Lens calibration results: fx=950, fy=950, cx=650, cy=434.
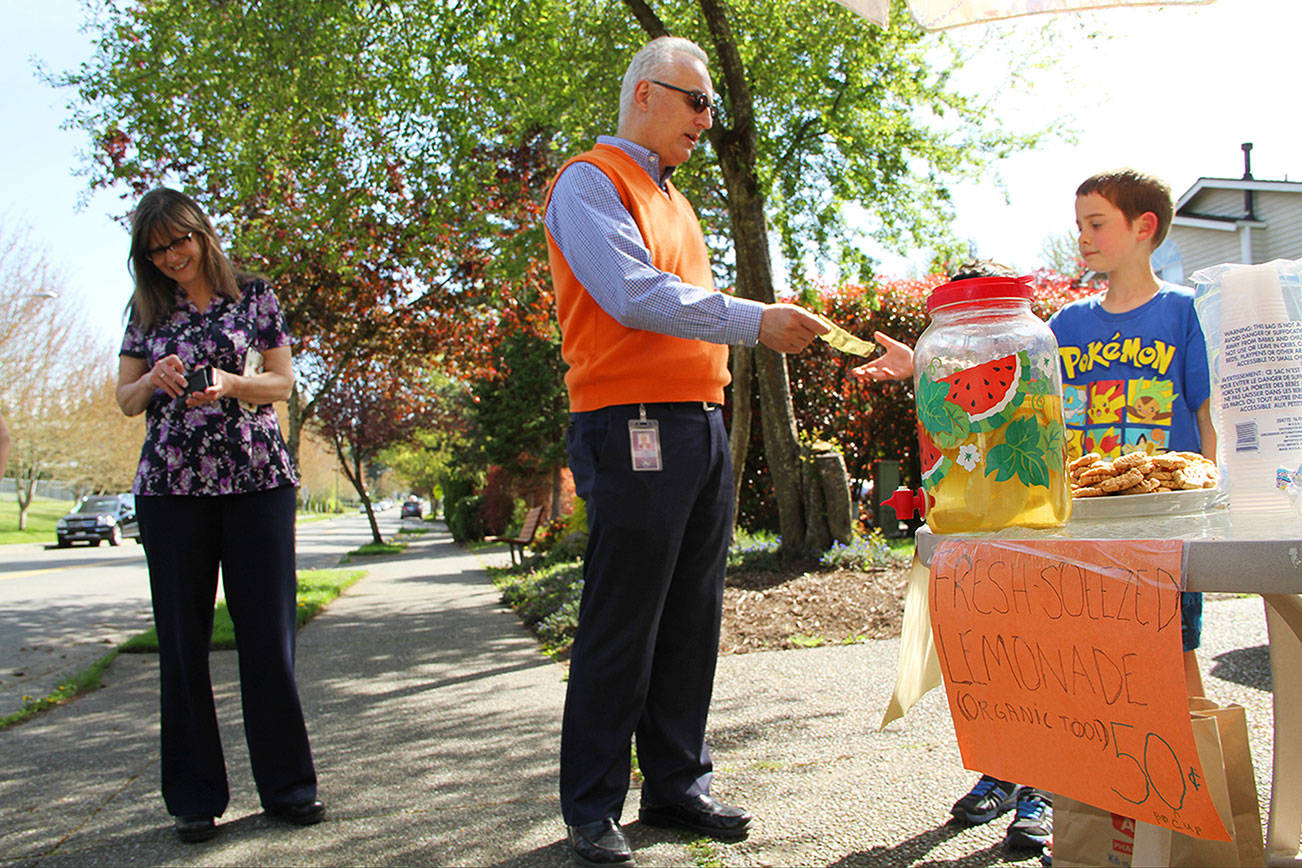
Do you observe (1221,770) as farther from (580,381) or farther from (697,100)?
(697,100)

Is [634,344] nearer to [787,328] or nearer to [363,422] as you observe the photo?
[787,328]

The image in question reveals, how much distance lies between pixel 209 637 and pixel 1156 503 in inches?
112

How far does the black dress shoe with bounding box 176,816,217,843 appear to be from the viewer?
2.98 metres

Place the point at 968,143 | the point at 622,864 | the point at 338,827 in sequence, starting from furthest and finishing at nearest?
1. the point at 968,143
2. the point at 338,827
3. the point at 622,864

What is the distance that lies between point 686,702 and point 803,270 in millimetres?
7460

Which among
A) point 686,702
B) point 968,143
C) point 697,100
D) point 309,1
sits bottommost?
point 686,702

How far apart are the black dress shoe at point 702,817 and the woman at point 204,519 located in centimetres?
113

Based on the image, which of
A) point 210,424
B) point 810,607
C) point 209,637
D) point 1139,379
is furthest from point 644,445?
point 810,607

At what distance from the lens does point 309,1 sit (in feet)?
24.7

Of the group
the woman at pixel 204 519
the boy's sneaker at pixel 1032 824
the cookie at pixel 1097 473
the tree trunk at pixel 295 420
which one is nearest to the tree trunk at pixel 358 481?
the tree trunk at pixel 295 420

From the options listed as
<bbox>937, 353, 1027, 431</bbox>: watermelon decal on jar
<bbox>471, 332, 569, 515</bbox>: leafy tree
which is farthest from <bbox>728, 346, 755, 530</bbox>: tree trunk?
<bbox>471, 332, 569, 515</bbox>: leafy tree

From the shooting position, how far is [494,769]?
3.66 m

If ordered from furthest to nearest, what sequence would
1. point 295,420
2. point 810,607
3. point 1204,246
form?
point 1204,246
point 295,420
point 810,607

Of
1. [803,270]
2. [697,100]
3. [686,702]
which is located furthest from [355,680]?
[803,270]
